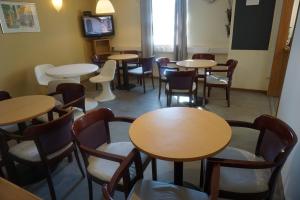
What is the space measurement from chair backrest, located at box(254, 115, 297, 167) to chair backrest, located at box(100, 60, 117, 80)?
320 centimetres

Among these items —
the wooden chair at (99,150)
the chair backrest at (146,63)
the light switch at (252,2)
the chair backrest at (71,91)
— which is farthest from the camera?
the chair backrest at (146,63)

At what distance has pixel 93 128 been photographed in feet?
5.35

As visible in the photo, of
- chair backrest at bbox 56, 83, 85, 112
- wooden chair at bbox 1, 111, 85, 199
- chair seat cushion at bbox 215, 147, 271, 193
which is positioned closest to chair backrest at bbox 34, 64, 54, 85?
chair backrest at bbox 56, 83, 85, 112

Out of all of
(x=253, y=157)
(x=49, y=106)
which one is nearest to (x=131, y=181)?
(x=253, y=157)

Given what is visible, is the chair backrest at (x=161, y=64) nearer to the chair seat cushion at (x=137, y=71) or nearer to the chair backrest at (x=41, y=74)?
the chair seat cushion at (x=137, y=71)

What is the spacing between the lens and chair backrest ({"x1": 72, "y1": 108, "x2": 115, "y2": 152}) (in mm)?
1484

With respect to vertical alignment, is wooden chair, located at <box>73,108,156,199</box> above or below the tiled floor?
above

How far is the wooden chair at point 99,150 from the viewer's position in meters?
1.33

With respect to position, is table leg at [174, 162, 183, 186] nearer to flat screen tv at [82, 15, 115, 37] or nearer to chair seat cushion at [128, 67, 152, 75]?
chair seat cushion at [128, 67, 152, 75]

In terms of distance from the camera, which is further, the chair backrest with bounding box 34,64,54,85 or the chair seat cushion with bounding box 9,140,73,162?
the chair backrest with bounding box 34,64,54,85

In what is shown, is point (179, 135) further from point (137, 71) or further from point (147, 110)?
point (137, 71)

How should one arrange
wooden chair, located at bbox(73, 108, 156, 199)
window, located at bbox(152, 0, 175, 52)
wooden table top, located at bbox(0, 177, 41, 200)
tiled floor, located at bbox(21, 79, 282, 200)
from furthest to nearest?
window, located at bbox(152, 0, 175, 52) → tiled floor, located at bbox(21, 79, 282, 200) → wooden chair, located at bbox(73, 108, 156, 199) → wooden table top, located at bbox(0, 177, 41, 200)

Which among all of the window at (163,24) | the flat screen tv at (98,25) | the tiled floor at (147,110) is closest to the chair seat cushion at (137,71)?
the tiled floor at (147,110)

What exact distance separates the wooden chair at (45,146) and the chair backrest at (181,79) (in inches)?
67.9
